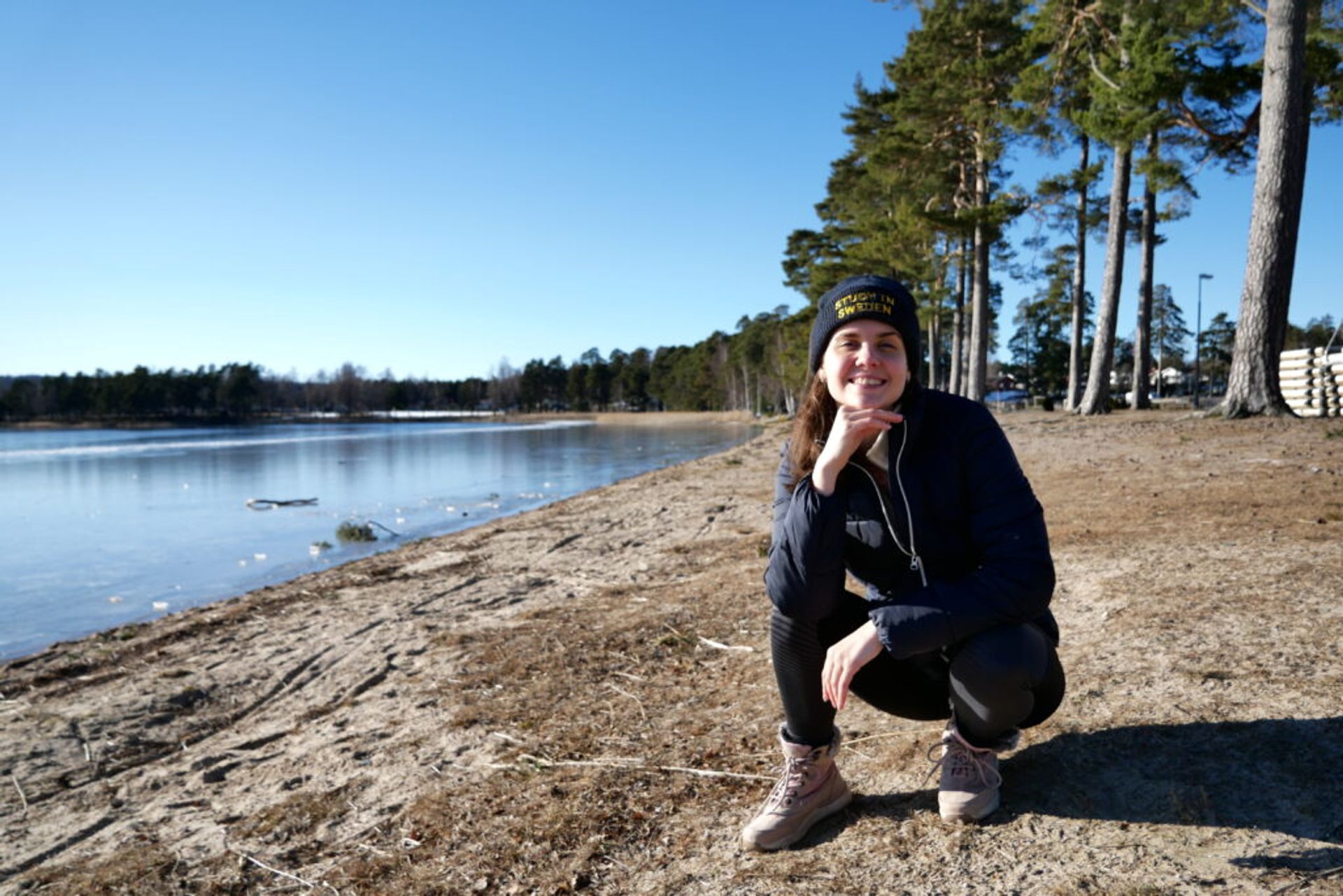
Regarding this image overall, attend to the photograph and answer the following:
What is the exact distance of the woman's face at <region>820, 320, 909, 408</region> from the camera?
2113mm

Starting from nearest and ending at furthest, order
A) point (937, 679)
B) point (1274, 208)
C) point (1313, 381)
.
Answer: point (937, 679) → point (1274, 208) → point (1313, 381)

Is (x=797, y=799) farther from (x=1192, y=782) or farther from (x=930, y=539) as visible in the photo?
(x=1192, y=782)

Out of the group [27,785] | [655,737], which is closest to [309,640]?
[27,785]

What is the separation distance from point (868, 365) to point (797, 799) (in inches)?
50.4

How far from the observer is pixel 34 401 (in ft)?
338

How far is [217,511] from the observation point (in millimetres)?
17844

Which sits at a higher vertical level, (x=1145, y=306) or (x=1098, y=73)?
(x=1098, y=73)

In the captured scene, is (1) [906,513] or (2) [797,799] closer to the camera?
(1) [906,513]

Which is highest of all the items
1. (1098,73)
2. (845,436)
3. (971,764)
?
(1098,73)

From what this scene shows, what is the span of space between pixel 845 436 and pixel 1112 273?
58.5ft

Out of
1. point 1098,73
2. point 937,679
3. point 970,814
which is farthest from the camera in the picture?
point 1098,73

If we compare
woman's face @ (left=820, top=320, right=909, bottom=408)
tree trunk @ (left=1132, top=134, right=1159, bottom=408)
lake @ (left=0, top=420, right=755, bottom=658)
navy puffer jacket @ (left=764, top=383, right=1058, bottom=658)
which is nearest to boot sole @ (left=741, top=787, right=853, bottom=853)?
navy puffer jacket @ (left=764, top=383, right=1058, bottom=658)

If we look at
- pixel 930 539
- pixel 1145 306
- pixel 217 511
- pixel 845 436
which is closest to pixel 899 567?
pixel 930 539

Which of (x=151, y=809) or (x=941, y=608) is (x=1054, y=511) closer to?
(x=941, y=608)
